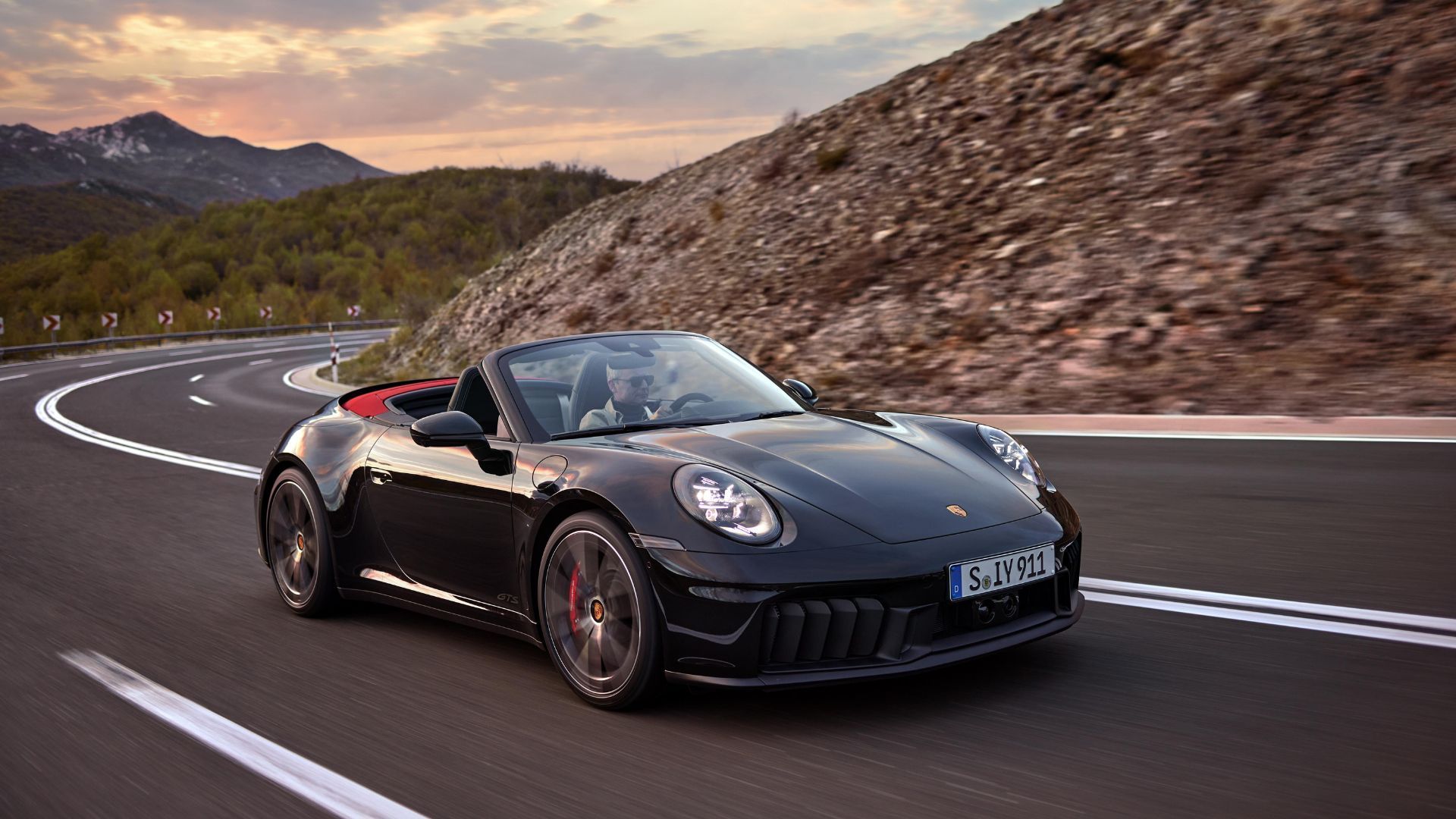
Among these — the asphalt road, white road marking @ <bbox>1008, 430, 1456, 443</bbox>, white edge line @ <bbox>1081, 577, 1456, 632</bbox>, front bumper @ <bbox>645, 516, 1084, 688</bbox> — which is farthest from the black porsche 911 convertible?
white road marking @ <bbox>1008, 430, 1456, 443</bbox>

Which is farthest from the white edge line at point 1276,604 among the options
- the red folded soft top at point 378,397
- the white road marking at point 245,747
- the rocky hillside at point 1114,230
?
the rocky hillside at point 1114,230

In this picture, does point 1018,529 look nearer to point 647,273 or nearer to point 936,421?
point 936,421

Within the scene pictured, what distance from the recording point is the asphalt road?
11.1 feet

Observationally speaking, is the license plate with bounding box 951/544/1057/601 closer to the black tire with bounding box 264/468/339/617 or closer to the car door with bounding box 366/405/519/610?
the car door with bounding box 366/405/519/610

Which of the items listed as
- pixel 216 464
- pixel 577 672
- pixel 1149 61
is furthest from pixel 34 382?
pixel 577 672

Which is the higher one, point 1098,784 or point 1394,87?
point 1394,87

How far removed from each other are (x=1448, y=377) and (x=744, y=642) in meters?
9.20

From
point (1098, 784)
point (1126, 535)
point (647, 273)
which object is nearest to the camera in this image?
point (1098, 784)

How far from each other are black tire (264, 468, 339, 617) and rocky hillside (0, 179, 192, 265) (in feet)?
411

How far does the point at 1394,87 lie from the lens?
15.3 metres

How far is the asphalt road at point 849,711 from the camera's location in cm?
338

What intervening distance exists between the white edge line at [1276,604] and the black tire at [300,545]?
3.36 m

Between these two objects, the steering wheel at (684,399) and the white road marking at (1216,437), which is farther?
the white road marking at (1216,437)

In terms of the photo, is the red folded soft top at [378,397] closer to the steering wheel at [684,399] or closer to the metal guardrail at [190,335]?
the steering wheel at [684,399]
